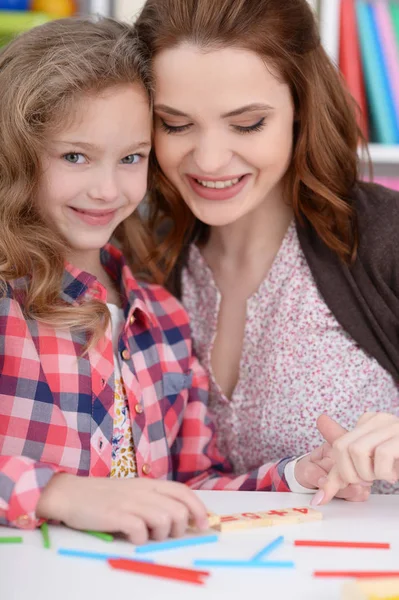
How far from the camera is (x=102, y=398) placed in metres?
1.27

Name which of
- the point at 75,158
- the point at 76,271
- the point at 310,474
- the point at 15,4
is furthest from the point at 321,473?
the point at 15,4

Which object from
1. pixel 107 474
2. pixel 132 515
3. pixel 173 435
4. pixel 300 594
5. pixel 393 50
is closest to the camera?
pixel 300 594

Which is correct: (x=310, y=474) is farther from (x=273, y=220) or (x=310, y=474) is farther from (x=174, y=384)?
(x=273, y=220)

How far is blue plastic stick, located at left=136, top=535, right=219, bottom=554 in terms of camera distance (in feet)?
2.90

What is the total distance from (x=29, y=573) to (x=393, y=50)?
1700 mm

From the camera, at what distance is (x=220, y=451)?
1.53 metres

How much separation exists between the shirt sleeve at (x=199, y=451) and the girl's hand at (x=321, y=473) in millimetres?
194

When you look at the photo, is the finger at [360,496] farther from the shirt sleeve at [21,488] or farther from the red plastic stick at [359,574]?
the shirt sleeve at [21,488]

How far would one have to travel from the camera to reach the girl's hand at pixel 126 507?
912mm

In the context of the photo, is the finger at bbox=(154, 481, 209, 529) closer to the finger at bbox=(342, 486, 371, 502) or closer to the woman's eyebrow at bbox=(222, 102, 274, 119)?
Answer: the finger at bbox=(342, 486, 371, 502)

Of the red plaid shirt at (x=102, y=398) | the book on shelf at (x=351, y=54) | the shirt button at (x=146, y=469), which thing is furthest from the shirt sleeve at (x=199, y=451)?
the book on shelf at (x=351, y=54)

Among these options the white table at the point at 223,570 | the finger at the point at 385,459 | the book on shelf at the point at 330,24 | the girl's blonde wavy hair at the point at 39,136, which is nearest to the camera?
the white table at the point at 223,570

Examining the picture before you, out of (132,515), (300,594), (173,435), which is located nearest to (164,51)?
(173,435)

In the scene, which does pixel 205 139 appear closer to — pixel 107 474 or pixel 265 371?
pixel 265 371
